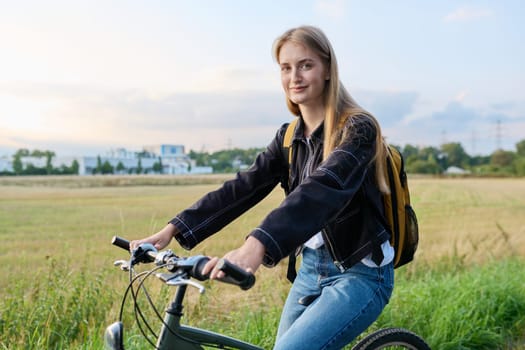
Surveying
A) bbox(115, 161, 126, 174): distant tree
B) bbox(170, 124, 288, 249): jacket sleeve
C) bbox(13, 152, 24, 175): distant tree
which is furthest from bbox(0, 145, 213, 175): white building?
bbox(170, 124, 288, 249): jacket sleeve

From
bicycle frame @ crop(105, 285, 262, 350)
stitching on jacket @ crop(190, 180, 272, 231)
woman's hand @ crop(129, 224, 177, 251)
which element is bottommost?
bicycle frame @ crop(105, 285, 262, 350)

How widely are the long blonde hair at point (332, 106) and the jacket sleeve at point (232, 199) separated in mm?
395

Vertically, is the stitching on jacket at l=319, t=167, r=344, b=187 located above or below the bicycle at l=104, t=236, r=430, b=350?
above

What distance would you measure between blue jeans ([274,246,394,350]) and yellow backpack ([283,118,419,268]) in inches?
5.1

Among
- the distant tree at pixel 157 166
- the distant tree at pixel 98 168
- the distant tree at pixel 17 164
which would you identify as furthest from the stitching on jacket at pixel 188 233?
the distant tree at pixel 157 166

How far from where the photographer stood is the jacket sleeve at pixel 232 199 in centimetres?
238

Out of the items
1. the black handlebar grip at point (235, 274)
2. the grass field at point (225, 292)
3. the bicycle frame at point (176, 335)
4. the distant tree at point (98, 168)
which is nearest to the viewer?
the black handlebar grip at point (235, 274)

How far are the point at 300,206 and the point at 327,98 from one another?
610mm

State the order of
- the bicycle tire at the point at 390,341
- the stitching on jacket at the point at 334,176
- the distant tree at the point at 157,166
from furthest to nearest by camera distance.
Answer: the distant tree at the point at 157,166, the bicycle tire at the point at 390,341, the stitching on jacket at the point at 334,176

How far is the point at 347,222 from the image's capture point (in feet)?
7.38

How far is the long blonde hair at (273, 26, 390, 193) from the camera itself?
226cm

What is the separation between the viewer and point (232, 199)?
2525mm

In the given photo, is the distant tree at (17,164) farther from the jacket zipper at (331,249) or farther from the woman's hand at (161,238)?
the jacket zipper at (331,249)

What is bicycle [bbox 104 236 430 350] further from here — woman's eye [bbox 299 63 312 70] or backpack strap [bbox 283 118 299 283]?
woman's eye [bbox 299 63 312 70]
